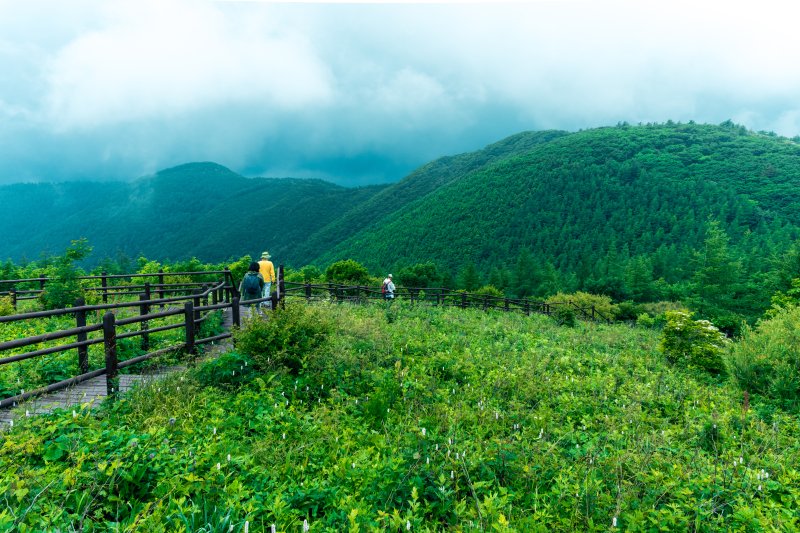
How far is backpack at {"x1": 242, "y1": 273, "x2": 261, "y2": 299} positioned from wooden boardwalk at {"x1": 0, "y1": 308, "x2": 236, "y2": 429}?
383 centimetres

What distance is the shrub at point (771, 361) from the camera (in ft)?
27.1

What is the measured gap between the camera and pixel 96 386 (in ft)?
19.2

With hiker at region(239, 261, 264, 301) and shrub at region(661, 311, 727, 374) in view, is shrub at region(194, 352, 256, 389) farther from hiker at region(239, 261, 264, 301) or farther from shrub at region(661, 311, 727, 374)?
shrub at region(661, 311, 727, 374)

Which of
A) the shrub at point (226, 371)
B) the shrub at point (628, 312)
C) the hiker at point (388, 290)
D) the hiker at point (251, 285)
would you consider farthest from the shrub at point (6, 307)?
the shrub at point (628, 312)

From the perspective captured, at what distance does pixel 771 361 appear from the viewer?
8742 mm

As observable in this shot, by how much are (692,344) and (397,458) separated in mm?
12687

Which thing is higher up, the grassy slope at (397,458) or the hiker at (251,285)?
the hiker at (251,285)

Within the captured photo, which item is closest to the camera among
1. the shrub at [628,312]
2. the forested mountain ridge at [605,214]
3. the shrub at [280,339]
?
the shrub at [280,339]

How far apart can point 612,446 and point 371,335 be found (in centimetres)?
569

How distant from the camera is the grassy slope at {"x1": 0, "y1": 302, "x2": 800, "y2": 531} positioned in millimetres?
3381

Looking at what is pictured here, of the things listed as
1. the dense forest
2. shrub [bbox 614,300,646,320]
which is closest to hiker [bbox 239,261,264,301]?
shrub [bbox 614,300,646,320]

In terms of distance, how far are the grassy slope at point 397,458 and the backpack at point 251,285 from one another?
439cm

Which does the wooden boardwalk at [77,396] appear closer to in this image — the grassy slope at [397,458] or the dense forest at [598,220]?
the grassy slope at [397,458]

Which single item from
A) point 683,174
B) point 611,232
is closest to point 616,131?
point 683,174
